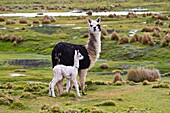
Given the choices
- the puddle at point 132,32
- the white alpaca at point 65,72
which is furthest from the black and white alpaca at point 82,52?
the puddle at point 132,32

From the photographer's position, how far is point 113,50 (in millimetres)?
36938

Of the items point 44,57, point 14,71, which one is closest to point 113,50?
point 44,57

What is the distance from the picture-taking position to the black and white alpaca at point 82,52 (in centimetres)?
1686

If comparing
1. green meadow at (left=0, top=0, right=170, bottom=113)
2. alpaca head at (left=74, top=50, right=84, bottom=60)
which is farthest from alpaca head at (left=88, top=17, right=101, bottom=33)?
green meadow at (left=0, top=0, right=170, bottom=113)

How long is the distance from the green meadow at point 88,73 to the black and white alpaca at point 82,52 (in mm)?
1035

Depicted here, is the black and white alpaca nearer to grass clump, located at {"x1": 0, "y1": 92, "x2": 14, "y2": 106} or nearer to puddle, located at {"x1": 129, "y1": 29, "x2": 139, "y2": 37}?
grass clump, located at {"x1": 0, "y1": 92, "x2": 14, "y2": 106}

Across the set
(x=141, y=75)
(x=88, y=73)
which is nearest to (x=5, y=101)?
(x=141, y=75)

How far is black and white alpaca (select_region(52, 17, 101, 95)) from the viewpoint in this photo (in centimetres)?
1686

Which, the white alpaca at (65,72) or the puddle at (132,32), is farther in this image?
the puddle at (132,32)

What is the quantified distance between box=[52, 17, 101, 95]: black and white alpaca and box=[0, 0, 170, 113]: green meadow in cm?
103

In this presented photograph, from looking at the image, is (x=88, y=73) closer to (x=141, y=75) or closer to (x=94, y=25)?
(x=141, y=75)

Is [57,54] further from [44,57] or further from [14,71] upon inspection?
[44,57]

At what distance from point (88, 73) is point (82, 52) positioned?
1114 centimetres

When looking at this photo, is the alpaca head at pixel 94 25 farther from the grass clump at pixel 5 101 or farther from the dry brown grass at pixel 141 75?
the dry brown grass at pixel 141 75
